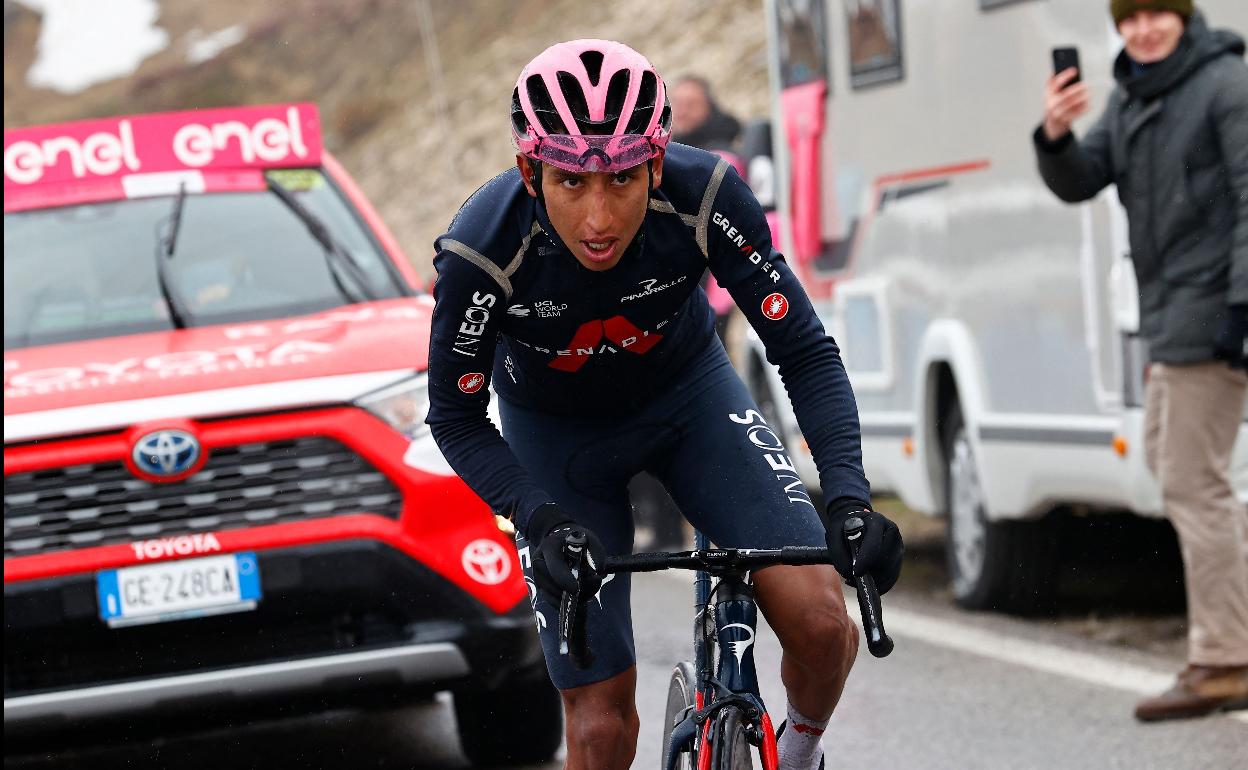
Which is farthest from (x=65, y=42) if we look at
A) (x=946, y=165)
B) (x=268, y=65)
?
(x=946, y=165)

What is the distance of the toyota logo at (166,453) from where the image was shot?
20.2ft

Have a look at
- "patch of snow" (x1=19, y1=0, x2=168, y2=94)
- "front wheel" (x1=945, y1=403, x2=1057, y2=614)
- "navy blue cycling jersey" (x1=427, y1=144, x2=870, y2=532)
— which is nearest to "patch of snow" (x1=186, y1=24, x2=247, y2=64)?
"patch of snow" (x1=19, y1=0, x2=168, y2=94)

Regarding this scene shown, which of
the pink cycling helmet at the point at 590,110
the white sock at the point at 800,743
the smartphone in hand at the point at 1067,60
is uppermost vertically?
the smartphone in hand at the point at 1067,60

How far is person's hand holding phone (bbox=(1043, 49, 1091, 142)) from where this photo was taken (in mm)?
7070

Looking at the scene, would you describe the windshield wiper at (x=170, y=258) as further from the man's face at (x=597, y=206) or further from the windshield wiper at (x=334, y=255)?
the man's face at (x=597, y=206)

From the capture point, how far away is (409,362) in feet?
20.7

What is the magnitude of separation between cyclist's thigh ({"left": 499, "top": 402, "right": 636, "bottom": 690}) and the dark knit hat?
3.07 metres

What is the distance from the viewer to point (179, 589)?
6031mm

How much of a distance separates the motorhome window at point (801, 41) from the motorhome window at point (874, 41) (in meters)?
0.37

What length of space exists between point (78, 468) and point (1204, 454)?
11.3ft

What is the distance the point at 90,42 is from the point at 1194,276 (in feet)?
361

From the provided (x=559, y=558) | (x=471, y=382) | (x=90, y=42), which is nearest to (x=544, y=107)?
(x=471, y=382)

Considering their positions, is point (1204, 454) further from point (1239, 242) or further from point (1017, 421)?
point (1017, 421)

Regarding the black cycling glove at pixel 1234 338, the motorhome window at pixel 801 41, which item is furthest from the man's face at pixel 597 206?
the motorhome window at pixel 801 41
